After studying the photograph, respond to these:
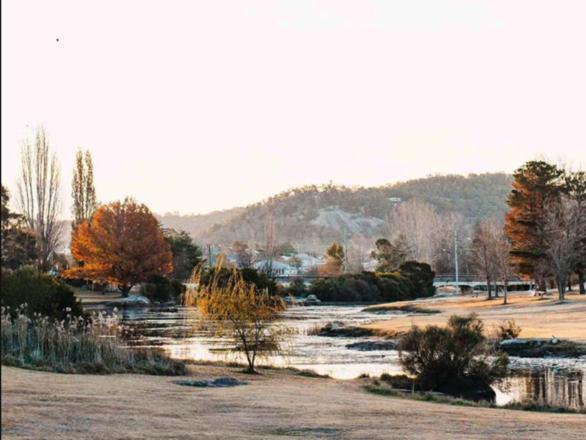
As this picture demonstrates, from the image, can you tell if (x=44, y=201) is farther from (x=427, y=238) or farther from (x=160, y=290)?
(x=427, y=238)

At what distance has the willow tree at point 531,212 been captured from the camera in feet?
236

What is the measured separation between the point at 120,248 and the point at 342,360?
175 feet

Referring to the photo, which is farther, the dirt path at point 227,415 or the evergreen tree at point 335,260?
the evergreen tree at point 335,260

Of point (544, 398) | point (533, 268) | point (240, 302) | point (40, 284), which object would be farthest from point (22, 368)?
point (533, 268)

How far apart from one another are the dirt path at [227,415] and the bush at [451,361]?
191 inches

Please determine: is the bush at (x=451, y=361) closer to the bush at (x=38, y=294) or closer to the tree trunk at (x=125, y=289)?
the bush at (x=38, y=294)

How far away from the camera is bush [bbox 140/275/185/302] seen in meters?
84.8

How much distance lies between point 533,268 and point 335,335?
30.8 meters

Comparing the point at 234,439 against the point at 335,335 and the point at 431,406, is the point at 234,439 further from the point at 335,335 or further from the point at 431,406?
the point at 335,335

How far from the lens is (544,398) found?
23.6 m

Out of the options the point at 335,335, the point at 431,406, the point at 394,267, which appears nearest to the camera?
the point at 431,406

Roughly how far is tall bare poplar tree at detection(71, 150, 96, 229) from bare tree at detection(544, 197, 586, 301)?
49.1 meters

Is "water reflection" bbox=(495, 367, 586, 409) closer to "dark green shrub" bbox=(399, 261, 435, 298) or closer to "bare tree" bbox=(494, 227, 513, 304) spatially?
"bare tree" bbox=(494, 227, 513, 304)

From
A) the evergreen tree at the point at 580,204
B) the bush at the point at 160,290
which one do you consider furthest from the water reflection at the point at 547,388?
the bush at the point at 160,290
